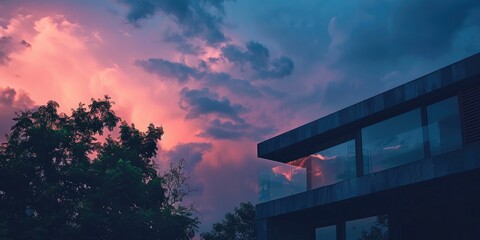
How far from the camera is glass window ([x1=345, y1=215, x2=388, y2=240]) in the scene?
2072 cm

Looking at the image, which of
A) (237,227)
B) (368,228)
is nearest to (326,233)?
(368,228)

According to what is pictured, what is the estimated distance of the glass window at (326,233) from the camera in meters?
23.2

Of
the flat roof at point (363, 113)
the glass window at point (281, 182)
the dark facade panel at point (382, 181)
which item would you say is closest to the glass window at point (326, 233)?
the dark facade panel at point (382, 181)

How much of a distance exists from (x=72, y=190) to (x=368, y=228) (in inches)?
724

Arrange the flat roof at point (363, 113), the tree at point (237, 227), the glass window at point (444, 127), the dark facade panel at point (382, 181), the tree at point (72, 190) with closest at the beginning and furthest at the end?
the dark facade panel at point (382, 181), the glass window at point (444, 127), the flat roof at point (363, 113), the tree at point (72, 190), the tree at point (237, 227)

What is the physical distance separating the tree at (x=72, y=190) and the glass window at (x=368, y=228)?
1283cm

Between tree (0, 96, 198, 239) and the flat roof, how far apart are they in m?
8.41

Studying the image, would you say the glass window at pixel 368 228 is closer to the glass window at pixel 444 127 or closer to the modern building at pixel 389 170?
the modern building at pixel 389 170

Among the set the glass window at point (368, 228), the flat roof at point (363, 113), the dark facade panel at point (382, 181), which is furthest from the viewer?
the glass window at point (368, 228)

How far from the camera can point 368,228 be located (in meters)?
21.3

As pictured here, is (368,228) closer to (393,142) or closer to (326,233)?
(326,233)

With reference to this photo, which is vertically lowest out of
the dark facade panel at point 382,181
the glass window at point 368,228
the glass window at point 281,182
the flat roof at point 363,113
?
the glass window at point 368,228

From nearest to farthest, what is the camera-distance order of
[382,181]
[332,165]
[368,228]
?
[382,181] → [368,228] → [332,165]

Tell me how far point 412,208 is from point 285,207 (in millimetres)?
5429
